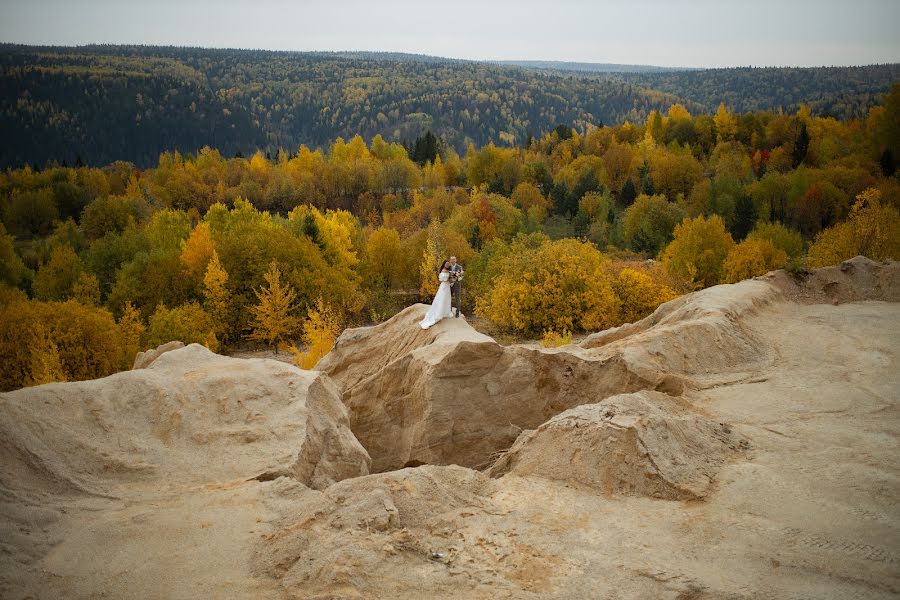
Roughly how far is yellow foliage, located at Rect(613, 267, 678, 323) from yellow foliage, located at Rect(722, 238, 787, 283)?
524 centimetres

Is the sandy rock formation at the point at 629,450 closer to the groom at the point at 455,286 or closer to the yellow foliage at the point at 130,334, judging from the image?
the groom at the point at 455,286

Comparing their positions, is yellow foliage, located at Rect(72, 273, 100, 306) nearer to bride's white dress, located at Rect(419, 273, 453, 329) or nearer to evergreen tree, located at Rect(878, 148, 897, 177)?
bride's white dress, located at Rect(419, 273, 453, 329)

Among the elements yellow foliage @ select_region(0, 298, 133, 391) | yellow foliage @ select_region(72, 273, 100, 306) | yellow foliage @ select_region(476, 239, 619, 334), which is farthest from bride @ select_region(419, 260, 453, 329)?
yellow foliage @ select_region(72, 273, 100, 306)

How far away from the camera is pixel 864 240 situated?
137ft

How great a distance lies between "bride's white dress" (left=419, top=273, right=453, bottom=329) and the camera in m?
20.5

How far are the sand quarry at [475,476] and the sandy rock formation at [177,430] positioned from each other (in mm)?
48

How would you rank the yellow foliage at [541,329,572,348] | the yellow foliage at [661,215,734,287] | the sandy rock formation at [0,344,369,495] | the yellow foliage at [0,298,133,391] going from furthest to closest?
the yellow foliage at [661,215,734,287] → the yellow foliage at [541,329,572,348] → the yellow foliage at [0,298,133,391] → the sandy rock formation at [0,344,369,495]

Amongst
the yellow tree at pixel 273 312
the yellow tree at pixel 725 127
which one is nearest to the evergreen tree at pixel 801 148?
the yellow tree at pixel 725 127

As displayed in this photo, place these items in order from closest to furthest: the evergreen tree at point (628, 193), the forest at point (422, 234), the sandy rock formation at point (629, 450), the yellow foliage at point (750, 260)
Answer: the sandy rock formation at point (629, 450) < the forest at point (422, 234) < the yellow foliage at point (750, 260) < the evergreen tree at point (628, 193)

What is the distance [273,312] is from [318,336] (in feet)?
24.6

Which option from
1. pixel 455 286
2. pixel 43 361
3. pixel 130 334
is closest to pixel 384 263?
→ pixel 130 334

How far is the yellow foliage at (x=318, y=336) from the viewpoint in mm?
37219

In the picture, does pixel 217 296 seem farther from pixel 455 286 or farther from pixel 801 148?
pixel 801 148

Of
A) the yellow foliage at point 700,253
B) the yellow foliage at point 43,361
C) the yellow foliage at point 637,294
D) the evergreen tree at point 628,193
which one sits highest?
the evergreen tree at point 628,193
